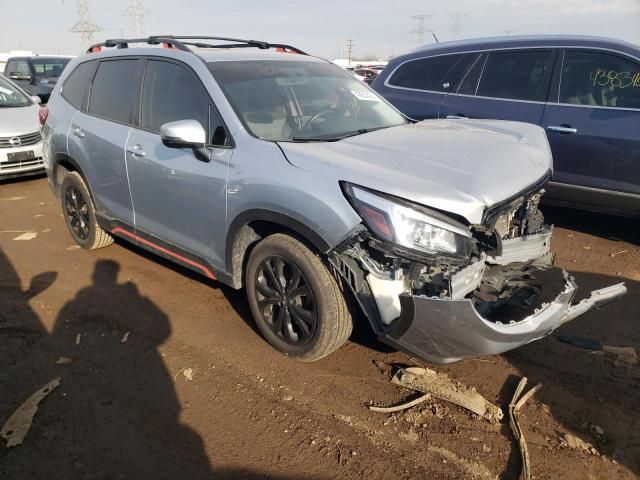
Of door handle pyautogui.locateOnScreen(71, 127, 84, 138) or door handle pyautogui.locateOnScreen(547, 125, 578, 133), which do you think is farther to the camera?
door handle pyautogui.locateOnScreen(547, 125, 578, 133)

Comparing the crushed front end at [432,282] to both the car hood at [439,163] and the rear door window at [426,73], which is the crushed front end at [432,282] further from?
the rear door window at [426,73]

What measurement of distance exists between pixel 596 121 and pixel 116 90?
424cm

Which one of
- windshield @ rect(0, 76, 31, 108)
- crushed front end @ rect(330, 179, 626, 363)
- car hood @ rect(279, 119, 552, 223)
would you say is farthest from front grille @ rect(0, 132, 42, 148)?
crushed front end @ rect(330, 179, 626, 363)

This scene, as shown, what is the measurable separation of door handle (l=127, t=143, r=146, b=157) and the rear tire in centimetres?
105

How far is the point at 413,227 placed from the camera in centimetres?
247

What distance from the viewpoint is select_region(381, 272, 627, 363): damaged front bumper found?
229 cm

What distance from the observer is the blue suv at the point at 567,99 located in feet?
15.2

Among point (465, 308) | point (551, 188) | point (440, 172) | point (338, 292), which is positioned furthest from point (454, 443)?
point (551, 188)

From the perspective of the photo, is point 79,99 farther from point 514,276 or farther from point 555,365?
point 555,365

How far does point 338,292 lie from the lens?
2.81 metres

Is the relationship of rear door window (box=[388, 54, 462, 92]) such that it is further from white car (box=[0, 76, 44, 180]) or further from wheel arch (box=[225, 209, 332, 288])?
white car (box=[0, 76, 44, 180])

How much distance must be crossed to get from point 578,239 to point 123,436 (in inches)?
177

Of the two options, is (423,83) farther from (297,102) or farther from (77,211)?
(77,211)

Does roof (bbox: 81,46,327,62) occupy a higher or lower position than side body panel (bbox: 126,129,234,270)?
higher
